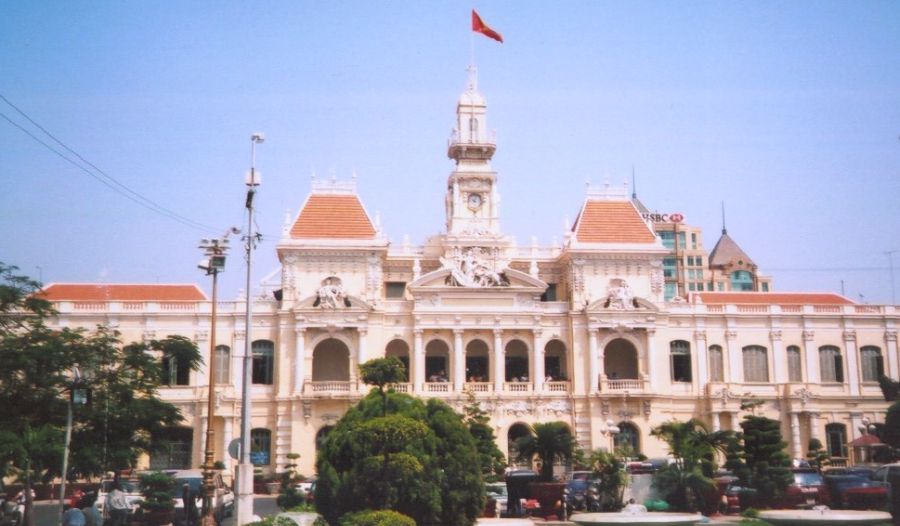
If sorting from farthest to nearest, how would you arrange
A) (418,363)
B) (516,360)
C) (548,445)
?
(516,360)
(418,363)
(548,445)

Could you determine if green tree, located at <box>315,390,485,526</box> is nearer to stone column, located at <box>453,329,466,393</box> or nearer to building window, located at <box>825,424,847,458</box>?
stone column, located at <box>453,329,466,393</box>

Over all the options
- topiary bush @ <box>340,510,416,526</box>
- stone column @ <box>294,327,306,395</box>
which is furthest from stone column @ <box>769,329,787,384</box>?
topiary bush @ <box>340,510,416,526</box>

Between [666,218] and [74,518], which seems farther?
[666,218]

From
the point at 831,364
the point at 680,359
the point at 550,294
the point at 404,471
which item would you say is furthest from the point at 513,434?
the point at 404,471

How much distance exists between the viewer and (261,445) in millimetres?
54156

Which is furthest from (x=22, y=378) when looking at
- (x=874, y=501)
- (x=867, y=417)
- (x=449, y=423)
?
(x=867, y=417)

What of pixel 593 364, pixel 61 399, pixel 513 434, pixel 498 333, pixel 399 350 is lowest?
pixel 513 434

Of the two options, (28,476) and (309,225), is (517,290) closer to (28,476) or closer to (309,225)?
(309,225)

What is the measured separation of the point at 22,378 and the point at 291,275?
78.0ft

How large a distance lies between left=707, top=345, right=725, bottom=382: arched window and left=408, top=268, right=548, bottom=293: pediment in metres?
11.2

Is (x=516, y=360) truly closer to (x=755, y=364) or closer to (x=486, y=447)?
(x=755, y=364)

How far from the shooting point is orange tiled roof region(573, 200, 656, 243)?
57.7 meters

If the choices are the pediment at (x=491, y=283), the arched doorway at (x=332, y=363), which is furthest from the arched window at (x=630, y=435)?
the arched doorway at (x=332, y=363)

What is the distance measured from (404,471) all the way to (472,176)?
36164 mm
